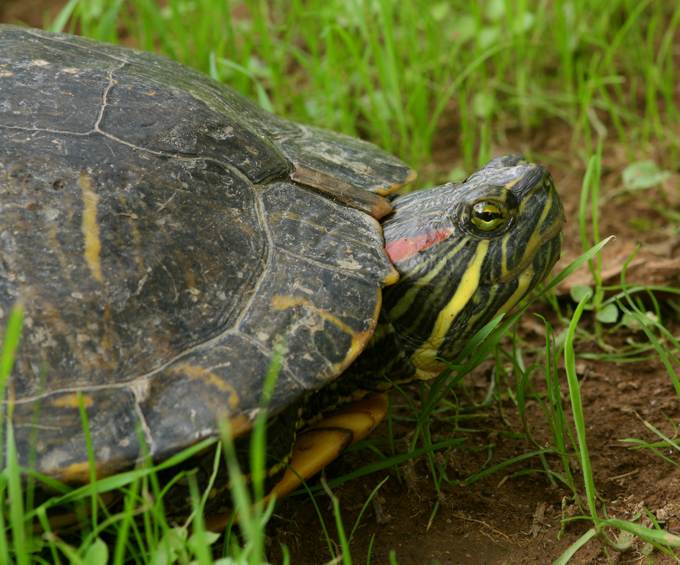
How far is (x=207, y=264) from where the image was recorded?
2.26 m

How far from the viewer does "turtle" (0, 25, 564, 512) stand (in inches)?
81.0

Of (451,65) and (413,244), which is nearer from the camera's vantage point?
(413,244)

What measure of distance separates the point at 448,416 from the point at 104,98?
147 centimetres

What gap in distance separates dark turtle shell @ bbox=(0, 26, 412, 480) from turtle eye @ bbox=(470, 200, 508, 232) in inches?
11.4

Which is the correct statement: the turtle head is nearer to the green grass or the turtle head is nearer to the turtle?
the turtle

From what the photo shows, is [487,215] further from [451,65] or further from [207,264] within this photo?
[451,65]

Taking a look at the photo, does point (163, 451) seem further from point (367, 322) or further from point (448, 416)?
point (448, 416)

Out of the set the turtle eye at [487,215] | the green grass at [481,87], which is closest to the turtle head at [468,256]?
the turtle eye at [487,215]

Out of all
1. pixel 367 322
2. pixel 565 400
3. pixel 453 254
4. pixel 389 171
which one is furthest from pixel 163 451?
pixel 565 400

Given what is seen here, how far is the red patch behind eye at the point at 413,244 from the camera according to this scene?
251cm

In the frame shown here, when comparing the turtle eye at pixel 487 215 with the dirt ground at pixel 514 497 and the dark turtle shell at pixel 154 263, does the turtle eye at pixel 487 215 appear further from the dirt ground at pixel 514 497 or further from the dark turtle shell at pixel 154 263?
the dirt ground at pixel 514 497

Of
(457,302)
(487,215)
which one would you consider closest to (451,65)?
(487,215)

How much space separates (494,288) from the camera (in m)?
2.54

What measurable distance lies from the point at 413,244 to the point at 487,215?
0.23 meters
